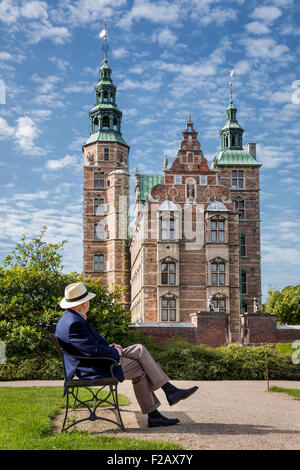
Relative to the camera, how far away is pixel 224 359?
58.9ft

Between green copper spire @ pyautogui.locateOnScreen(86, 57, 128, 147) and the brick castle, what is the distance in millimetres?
90

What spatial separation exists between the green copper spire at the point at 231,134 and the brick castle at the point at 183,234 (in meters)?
0.10

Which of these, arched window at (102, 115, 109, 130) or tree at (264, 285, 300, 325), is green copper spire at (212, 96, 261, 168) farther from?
tree at (264, 285, 300, 325)

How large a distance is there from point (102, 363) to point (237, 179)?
132ft

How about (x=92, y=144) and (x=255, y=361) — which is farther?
(x=92, y=144)

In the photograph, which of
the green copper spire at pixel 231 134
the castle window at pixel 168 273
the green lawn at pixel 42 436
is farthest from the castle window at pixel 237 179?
the green lawn at pixel 42 436

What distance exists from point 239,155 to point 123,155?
10.2 meters

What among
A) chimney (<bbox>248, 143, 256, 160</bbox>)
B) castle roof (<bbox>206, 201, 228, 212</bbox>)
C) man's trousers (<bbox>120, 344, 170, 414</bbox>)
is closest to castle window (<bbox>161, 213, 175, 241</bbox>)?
castle roof (<bbox>206, 201, 228, 212</bbox>)

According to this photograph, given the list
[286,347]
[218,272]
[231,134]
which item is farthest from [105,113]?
[286,347]

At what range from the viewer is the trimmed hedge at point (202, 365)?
54.2ft

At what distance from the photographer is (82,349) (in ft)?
21.3

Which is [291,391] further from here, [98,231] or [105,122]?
[105,122]
